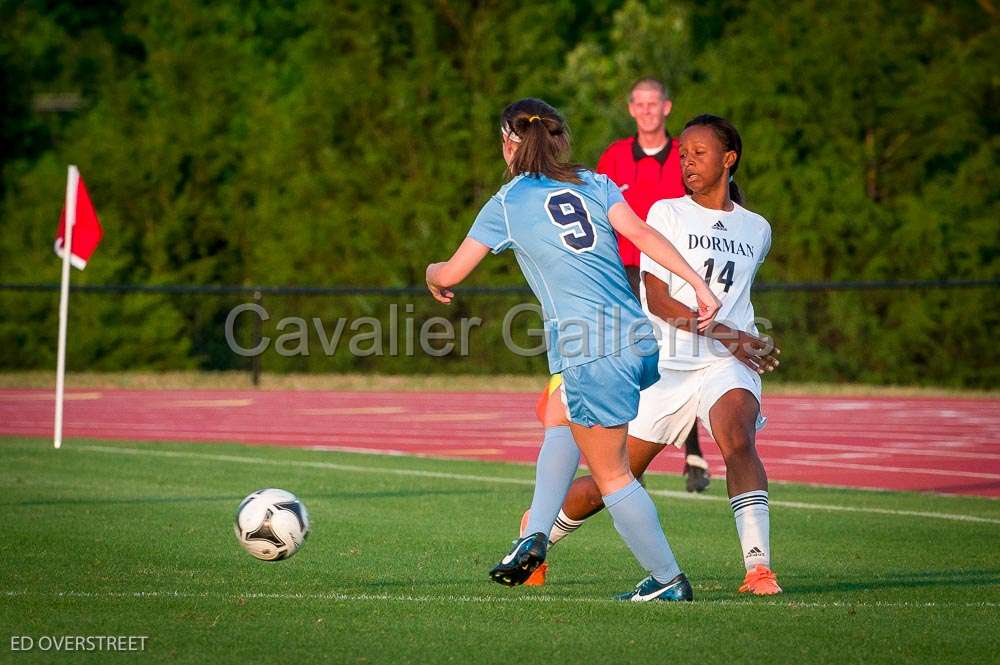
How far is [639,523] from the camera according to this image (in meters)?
5.71

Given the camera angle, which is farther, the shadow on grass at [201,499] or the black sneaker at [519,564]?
the shadow on grass at [201,499]

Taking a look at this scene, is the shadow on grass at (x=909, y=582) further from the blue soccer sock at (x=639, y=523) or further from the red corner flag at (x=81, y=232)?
the red corner flag at (x=81, y=232)

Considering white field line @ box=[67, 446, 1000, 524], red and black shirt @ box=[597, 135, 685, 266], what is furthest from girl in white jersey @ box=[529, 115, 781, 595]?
white field line @ box=[67, 446, 1000, 524]

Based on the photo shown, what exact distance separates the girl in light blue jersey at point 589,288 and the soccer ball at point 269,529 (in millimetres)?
1511

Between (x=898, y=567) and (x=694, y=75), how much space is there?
2304cm

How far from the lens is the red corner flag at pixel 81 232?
14.3 m

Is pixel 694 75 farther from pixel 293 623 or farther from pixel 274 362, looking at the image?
pixel 293 623

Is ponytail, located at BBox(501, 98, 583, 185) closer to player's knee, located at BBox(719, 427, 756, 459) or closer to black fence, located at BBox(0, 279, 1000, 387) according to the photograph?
player's knee, located at BBox(719, 427, 756, 459)

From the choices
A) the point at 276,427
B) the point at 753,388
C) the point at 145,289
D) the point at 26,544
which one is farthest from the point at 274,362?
the point at 753,388

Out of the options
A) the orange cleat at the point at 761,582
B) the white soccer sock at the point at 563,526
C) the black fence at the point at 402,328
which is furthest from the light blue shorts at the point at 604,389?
the black fence at the point at 402,328

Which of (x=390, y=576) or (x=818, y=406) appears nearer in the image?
(x=390, y=576)

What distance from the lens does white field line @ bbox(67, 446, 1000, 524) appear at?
991 centimetres

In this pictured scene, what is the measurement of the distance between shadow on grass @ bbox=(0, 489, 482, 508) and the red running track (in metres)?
3.03

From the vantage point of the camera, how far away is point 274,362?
2664 centimetres
